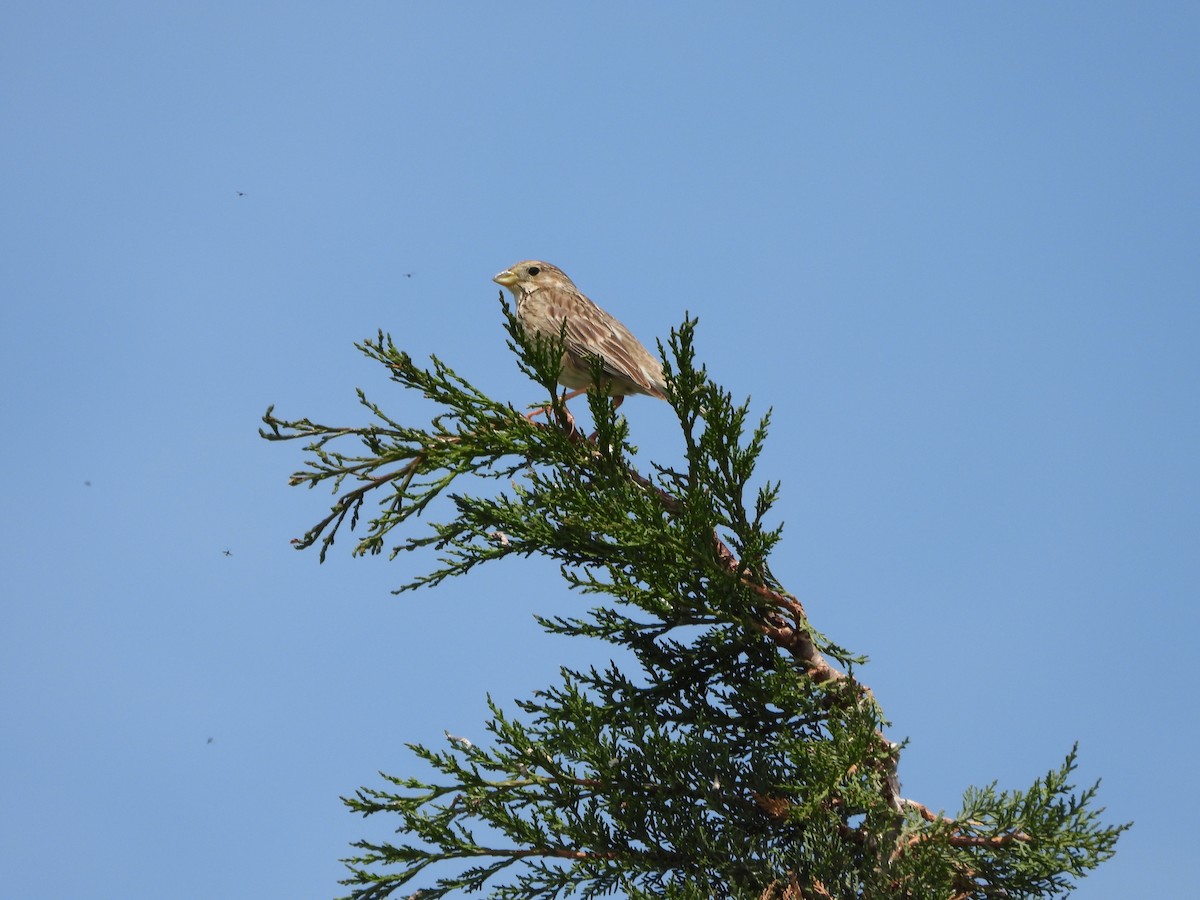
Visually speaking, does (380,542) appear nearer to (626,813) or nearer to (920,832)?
(626,813)

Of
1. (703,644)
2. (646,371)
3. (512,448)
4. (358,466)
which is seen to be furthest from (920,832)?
(646,371)

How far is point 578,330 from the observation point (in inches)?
309

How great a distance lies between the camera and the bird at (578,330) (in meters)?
7.64

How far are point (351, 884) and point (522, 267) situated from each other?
Result: 540 cm

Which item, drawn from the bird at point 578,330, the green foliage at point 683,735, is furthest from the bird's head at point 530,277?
the green foliage at point 683,735

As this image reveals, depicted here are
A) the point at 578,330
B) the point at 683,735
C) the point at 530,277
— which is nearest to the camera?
the point at 683,735

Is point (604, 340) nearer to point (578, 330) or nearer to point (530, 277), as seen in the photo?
point (578, 330)

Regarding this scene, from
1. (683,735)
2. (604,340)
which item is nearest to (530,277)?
(604,340)

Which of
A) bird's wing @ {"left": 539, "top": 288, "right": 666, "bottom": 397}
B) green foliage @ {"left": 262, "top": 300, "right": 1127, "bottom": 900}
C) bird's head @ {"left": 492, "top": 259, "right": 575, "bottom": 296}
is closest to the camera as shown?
green foliage @ {"left": 262, "top": 300, "right": 1127, "bottom": 900}

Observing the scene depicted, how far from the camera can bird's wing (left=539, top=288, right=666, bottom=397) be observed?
7598 millimetres

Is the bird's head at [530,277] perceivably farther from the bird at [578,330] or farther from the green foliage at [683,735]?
the green foliage at [683,735]

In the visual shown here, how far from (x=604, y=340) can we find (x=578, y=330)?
200mm

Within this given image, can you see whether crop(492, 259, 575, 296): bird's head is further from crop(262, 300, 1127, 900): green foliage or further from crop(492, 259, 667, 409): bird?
crop(262, 300, 1127, 900): green foliage

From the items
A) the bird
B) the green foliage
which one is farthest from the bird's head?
the green foliage
